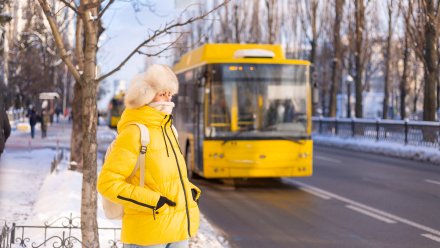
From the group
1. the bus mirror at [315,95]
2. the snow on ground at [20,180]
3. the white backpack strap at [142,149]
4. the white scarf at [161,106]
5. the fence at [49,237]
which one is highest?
the bus mirror at [315,95]

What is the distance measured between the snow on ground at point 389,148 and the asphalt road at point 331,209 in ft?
17.7

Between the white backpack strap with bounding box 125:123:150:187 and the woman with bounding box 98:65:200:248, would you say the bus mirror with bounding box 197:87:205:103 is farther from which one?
the white backpack strap with bounding box 125:123:150:187

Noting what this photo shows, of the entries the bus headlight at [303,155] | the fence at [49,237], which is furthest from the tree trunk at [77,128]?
the fence at [49,237]

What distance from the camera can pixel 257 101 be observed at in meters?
15.4

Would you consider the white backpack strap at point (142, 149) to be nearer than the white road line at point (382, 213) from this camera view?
Yes

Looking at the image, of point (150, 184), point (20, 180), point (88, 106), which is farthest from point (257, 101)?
point (150, 184)

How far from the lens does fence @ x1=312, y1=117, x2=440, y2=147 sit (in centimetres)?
2642

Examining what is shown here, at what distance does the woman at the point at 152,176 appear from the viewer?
3.94m

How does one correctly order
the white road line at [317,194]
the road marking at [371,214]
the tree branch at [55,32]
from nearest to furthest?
the tree branch at [55,32] < the road marking at [371,214] < the white road line at [317,194]

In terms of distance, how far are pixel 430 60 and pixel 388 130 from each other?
3.44 metres

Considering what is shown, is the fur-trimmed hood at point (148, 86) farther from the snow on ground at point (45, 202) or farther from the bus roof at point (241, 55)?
the bus roof at point (241, 55)

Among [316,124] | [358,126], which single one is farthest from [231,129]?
[316,124]

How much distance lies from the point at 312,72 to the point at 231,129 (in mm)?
2279

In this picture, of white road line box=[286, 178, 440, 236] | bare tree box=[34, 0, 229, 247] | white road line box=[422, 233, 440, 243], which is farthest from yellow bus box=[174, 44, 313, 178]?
bare tree box=[34, 0, 229, 247]
